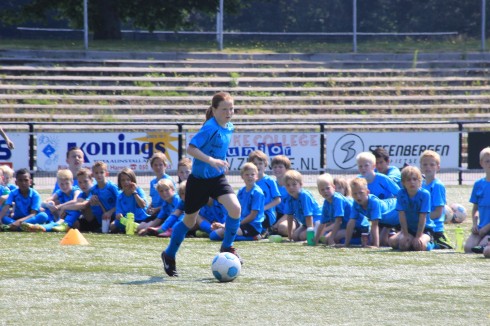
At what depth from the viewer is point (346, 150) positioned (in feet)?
65.7

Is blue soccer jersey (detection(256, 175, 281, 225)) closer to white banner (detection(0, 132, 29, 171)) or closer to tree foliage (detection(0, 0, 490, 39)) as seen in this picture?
white banner (detection(0, 132, 29, 171))

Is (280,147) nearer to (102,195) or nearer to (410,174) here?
(102,195)

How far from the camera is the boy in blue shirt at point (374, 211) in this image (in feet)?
35.2

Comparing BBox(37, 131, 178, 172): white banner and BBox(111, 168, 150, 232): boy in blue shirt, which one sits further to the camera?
BBox(37, 131, 178, 172): white banner

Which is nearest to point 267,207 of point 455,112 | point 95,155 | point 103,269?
point 103,269

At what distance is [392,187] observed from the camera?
11.6 metres

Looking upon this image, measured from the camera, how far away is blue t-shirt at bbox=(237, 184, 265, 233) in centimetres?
A: 1188

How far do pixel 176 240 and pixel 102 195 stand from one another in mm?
4589

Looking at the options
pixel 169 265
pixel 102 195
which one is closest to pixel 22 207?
pixel 102 195

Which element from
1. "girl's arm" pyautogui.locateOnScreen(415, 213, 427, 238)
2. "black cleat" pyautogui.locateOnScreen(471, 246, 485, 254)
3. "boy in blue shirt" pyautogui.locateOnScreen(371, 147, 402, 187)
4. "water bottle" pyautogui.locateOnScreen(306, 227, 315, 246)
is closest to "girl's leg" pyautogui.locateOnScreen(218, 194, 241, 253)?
"girl's arm" pyautogui.locateOnScreen(415, 213, 427, 238)

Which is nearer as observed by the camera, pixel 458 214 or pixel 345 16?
pixel 458 214

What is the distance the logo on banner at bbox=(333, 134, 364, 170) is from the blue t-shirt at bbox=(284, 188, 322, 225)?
26.5 feet

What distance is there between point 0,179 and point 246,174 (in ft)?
12.4

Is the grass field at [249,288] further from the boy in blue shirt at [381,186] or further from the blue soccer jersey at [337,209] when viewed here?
the boy in blue shirt at [381,186]
